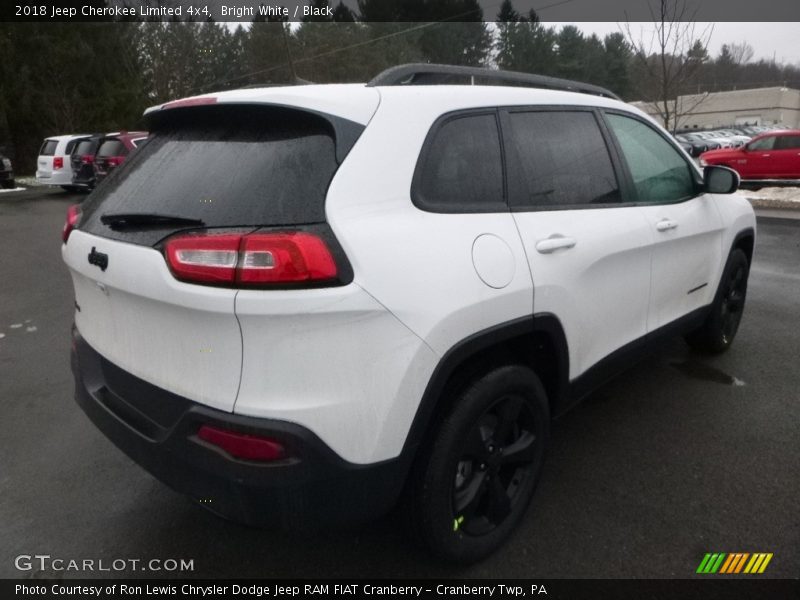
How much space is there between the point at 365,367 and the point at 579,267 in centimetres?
120

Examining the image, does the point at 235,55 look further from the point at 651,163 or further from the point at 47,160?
the point at 651,163

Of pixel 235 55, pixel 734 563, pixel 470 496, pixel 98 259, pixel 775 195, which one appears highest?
pixel 235 55

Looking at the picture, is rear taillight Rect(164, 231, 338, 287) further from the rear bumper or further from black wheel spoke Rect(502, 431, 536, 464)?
black wheel spoke Rect(502, 431, 536, 464)

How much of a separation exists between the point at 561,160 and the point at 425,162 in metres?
0.89

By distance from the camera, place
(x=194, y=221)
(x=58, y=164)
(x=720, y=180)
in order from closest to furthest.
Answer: (x=194, y=221) → (x=720, y=180) → (x=58, y=164)

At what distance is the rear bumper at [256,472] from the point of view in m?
1.81

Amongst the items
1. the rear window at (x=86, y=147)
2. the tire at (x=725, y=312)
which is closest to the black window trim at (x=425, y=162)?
the tire at (x=725, y=312)

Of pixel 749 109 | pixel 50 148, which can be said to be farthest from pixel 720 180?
pixel 749 109

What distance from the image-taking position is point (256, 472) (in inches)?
71.4

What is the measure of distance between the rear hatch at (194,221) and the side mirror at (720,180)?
2.76 m

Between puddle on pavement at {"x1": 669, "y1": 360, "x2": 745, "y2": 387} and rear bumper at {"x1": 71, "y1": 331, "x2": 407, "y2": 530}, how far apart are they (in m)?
2.87

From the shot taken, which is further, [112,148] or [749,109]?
[749,109]

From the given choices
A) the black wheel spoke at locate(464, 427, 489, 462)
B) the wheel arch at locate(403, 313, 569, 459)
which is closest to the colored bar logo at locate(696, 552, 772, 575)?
the wheel arch at locate(403, 313, 569, 459)

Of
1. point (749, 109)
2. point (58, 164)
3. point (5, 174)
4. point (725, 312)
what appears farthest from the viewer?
point (749, 109)
